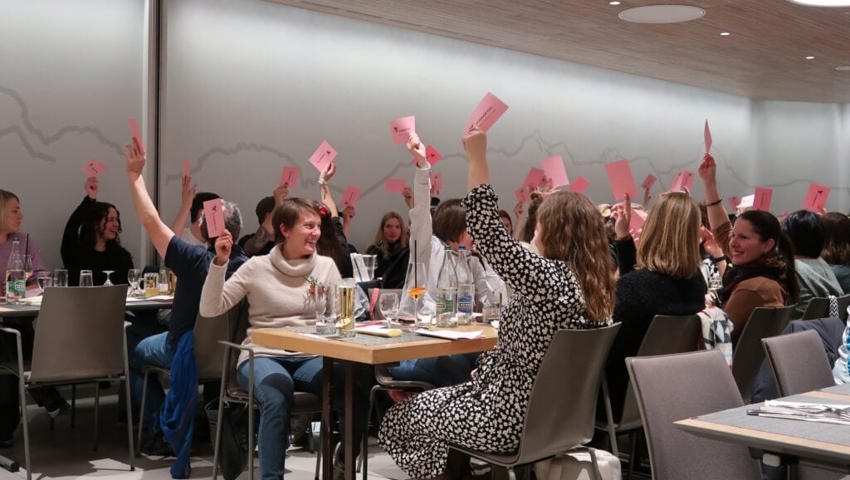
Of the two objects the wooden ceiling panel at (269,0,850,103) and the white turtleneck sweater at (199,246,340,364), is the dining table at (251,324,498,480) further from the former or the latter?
the wooden ceiling panel at (269,0,850,103)

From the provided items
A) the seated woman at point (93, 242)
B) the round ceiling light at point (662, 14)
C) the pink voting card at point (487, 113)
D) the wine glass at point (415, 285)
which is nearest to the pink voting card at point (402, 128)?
the wine glass at point (415, 285)

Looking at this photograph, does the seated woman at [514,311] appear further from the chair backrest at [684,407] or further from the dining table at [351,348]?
the chair backrest at [684,407]

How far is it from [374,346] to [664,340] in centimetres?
124

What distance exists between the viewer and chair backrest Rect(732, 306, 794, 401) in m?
3.94

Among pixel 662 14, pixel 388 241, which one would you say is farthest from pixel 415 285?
pixel 662 14

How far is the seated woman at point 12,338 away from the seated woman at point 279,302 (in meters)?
1.62

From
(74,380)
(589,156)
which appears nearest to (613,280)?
(74,380)

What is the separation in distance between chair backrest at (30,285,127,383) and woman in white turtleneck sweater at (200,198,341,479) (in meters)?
0.96

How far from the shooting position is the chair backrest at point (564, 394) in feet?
9.79

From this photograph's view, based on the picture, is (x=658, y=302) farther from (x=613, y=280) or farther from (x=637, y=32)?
(x=637, y=32)

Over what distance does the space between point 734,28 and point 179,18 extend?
4969 mm

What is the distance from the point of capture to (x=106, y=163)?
7.24m

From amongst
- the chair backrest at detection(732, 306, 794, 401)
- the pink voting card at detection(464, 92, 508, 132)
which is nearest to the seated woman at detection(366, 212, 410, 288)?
the chair backrest at detection(732, 306, 794, 401)

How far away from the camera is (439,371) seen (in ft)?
13.7
